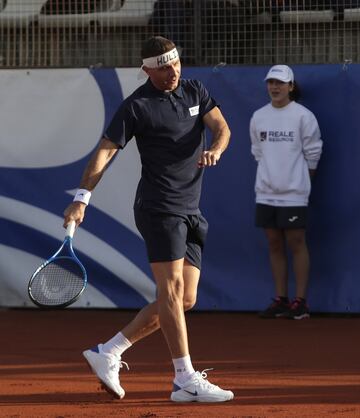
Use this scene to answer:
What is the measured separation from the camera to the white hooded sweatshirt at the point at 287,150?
899cm

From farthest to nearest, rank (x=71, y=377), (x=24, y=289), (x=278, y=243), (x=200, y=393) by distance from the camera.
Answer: (x=24, y=289), (x=278, y=243), (x=71, y=377), (x=200, y=393)

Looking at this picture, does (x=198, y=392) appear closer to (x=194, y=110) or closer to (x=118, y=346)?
(x=118, y=346)

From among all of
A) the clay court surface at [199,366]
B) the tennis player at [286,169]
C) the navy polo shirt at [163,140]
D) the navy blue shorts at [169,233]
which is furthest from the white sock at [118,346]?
the tennis player at [286,169]

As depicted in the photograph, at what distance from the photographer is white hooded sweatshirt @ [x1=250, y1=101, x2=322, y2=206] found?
8.99 m

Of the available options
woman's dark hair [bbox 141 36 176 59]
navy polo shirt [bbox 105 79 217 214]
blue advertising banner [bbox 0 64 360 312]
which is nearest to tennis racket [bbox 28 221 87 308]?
navy polo shirt [bbox 105 79 217 214]

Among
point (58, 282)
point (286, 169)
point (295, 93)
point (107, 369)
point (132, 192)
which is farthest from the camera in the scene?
point (132, 192)

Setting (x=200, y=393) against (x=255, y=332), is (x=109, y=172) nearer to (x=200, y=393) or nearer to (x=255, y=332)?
(x=255, y=332)

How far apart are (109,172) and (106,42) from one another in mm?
1310

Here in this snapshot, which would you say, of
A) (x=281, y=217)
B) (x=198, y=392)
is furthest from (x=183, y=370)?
(x=281, y=217)

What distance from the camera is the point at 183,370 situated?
581 centimetres

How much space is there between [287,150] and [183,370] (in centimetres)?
357

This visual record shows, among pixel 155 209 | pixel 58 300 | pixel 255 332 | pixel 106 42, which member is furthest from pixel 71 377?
pixel 106 42

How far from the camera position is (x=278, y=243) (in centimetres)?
915

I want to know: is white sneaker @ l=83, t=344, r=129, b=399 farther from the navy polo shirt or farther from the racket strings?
the navy polo shirt
